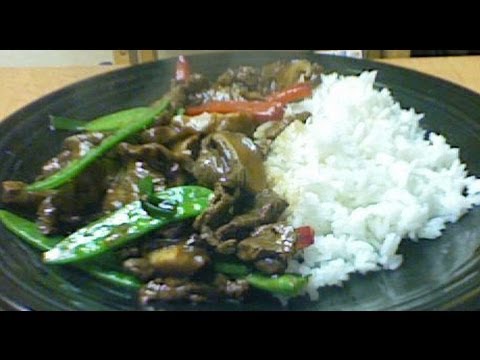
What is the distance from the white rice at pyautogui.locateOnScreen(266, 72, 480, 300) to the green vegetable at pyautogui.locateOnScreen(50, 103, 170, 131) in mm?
252

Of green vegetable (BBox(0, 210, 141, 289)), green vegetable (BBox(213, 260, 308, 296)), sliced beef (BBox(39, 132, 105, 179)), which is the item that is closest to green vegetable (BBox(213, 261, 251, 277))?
green vegetable (BBox(213, 260, 308, 296))

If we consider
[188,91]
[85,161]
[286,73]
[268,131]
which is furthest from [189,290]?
[286,73]

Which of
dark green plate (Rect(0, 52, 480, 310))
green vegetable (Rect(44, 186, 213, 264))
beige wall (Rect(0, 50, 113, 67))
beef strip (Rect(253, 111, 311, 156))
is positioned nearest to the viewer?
dark green plate (Rect(0, 52, 480, 310))

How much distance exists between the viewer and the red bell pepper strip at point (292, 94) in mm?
1586

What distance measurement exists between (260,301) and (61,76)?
0.99 m

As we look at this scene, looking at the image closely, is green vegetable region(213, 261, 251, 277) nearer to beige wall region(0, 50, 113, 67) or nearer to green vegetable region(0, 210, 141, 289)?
green vegetable region(0, 210, 141, 289)

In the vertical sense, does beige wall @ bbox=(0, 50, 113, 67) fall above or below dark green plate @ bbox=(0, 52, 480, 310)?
above

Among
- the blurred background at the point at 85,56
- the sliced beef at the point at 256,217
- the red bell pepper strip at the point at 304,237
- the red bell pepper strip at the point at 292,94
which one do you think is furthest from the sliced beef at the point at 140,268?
the blurred background at the point at 85,56

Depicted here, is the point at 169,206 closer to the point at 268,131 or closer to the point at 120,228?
the point at 120,228

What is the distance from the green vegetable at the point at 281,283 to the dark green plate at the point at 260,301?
A: 0.06 feet

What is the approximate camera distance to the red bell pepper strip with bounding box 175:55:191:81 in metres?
1.64

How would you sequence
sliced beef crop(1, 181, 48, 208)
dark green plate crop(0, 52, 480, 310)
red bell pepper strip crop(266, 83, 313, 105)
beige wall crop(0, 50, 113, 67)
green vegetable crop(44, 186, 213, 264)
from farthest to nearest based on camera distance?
beige wall crop(0, 50, 113, 67) → red bell pepper strip crop(266, 83, 313, 105) → sliced beef crop(1, 181, 48, 208) → green vegetable crop(44, 186, 213, 264) → dark green plate crop(0, 52, 480, 310)
